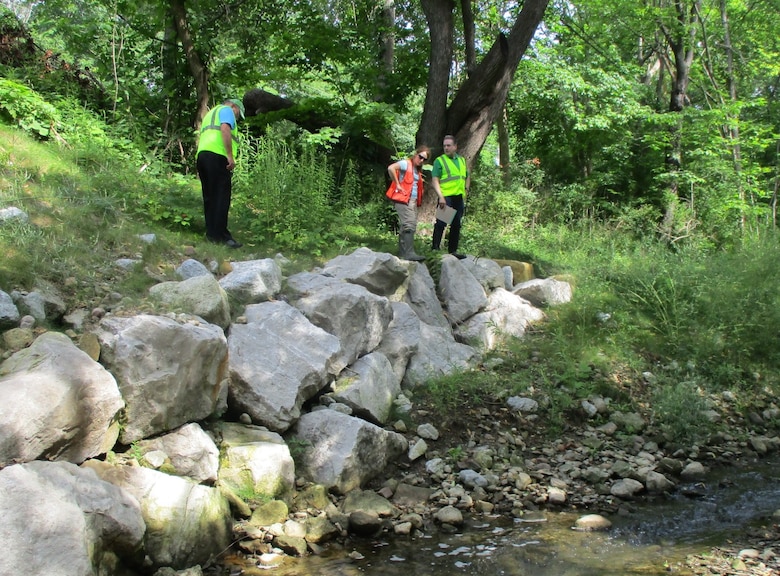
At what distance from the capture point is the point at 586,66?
15.8 m

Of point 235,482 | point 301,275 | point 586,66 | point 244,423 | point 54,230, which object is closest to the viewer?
point 235,482

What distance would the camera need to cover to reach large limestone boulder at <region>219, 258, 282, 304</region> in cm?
651

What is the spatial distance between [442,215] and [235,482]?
5280mm

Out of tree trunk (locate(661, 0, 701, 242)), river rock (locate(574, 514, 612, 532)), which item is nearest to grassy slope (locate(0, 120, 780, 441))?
river rock (locate(574, 514, 612, 532))

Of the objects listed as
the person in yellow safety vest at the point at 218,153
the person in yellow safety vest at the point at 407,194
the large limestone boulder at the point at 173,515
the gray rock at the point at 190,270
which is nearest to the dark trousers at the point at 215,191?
Result: the person in yellow safety vest at the point at 218,153

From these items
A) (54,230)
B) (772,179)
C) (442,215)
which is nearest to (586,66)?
(772,179)

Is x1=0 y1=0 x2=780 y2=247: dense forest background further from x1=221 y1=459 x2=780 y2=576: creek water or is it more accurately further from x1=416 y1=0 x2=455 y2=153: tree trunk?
x1=221 y1=459 x2=780 y2=576: creek water

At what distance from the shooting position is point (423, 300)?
8.45m

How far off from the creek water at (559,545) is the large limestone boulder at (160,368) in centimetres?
128

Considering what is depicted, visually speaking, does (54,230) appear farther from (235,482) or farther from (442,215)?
(442,215)

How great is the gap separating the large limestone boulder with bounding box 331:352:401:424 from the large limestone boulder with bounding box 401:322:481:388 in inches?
12.8

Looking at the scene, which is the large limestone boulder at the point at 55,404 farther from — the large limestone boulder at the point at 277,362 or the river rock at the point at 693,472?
the river rock at the point at 693,472

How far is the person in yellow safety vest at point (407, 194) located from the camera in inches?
340

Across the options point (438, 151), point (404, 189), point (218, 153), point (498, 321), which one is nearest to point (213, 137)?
point (218, 153)
